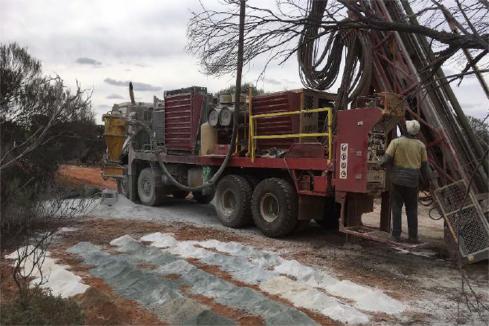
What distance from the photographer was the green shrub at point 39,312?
12.6 feet

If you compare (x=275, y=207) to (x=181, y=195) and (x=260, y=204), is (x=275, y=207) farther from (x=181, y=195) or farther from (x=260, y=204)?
(x=181, y=195)

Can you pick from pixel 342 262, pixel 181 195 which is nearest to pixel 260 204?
pixel 342 262

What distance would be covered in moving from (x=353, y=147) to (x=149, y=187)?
684 cm

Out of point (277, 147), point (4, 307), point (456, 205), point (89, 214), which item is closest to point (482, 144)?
point (456, 205)

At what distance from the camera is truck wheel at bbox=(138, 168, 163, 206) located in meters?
12.7

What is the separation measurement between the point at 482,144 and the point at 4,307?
7.11 meters

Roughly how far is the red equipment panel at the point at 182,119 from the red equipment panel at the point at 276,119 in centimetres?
198

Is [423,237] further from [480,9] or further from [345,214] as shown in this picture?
[480,9]

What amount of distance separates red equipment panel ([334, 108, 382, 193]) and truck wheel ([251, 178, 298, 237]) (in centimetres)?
115

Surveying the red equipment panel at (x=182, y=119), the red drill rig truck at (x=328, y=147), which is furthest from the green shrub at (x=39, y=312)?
the red equipment panel at (x=182, y=119)

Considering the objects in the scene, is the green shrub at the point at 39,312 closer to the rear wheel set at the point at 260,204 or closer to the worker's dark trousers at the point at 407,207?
the worker's dark trousers at the point at 407,207

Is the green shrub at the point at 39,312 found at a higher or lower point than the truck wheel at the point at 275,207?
lower

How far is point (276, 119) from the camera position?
9570 mm

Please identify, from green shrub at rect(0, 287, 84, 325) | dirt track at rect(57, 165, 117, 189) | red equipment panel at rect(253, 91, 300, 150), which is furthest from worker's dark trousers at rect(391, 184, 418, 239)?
dirt track at rect(57, 165, 117, 189)
